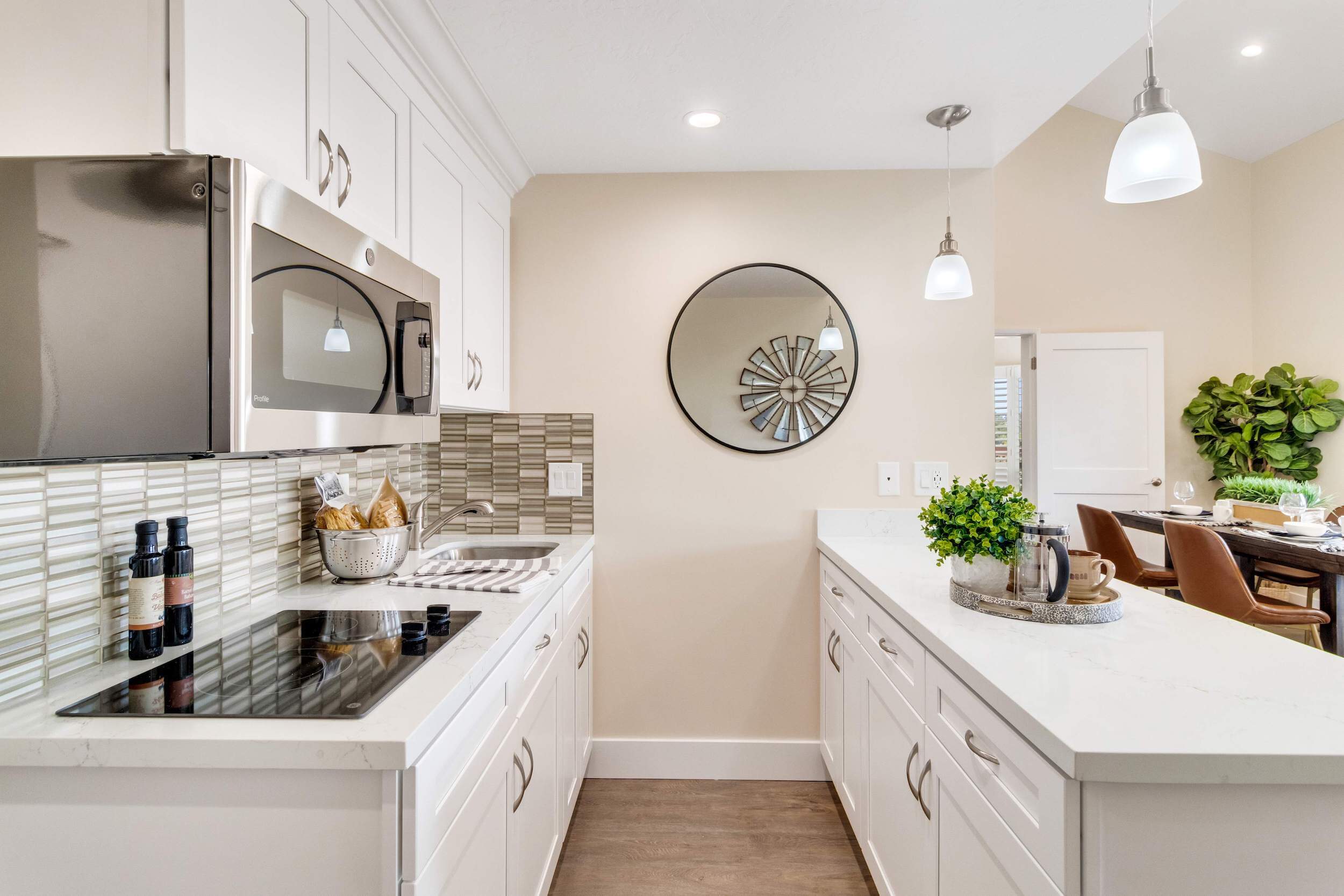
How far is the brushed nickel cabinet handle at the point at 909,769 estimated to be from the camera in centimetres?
142

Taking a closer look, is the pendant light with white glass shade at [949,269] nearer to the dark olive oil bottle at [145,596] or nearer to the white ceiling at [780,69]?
the white ceiling at [780,69]

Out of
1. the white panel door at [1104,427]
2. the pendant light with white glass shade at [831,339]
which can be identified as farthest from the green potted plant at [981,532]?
the white panel door at [1104,427]

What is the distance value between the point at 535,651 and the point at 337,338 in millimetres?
837

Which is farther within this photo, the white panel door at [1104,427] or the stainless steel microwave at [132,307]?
the white panel door at [1104,427]

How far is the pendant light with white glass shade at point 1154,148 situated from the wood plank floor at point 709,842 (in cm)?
195

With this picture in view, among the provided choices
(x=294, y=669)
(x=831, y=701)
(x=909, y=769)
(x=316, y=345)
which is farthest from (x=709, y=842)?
(x=316, y=345)

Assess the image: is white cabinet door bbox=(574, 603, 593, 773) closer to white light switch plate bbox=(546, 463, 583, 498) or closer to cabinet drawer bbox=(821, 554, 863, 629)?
white light switch plate bbox=(546, 463, 583, 498)

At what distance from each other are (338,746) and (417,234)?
1276 millimetres

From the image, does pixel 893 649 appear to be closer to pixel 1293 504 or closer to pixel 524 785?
pixel 524 785

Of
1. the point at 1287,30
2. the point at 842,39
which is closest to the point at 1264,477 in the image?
the point at 1287,30

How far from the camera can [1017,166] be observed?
15.9 ft

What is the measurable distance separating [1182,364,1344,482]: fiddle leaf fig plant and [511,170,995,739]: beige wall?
10.9 feet

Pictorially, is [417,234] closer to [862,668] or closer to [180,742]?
[180,742]

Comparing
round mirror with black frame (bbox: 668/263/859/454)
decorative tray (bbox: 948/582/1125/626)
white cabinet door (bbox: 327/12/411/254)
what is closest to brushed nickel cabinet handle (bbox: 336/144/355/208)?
white cabinet door (bbox: 327/12/411/254)
